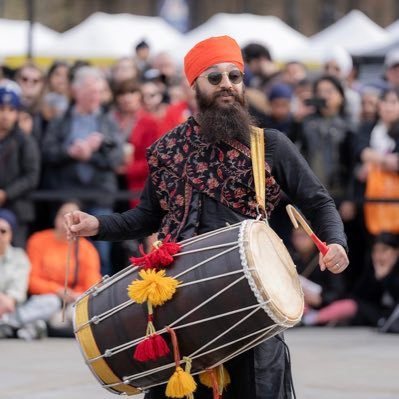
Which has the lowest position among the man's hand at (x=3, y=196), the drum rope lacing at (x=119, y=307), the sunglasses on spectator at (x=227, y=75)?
the man's hand at (x=3, y=196)

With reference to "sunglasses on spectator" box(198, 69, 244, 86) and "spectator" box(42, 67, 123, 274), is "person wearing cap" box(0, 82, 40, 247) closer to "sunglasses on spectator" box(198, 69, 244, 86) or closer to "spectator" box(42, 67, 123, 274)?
"spectator" box(42, 67, 123, 274)

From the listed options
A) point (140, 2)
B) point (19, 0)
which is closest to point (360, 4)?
point (140, 2)

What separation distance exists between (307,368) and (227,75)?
3.70 m

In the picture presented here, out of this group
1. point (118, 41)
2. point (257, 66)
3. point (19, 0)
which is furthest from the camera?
point (19, 0)

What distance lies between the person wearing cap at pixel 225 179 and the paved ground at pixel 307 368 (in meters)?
2.27

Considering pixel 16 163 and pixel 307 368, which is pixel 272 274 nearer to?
pixel 307 368

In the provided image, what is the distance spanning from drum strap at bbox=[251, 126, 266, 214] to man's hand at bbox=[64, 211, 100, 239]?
718 mm

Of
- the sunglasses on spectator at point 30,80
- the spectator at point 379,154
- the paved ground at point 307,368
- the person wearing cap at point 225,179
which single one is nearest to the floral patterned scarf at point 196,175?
the person wearing cap at point 225,179

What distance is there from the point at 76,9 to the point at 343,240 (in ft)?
120

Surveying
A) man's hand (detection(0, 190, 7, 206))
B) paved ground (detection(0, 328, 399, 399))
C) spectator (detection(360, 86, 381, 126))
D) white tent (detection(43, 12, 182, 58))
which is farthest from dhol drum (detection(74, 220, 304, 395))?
white tent (detection(43, 12, 182, 58))

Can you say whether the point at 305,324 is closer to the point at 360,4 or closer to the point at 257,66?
the point at 257,66

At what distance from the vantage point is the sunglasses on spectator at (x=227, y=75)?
5391mm

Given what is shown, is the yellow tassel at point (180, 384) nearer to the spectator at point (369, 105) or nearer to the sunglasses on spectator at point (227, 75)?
the sunglasses on spectator at point (227, 75)

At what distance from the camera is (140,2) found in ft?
141
